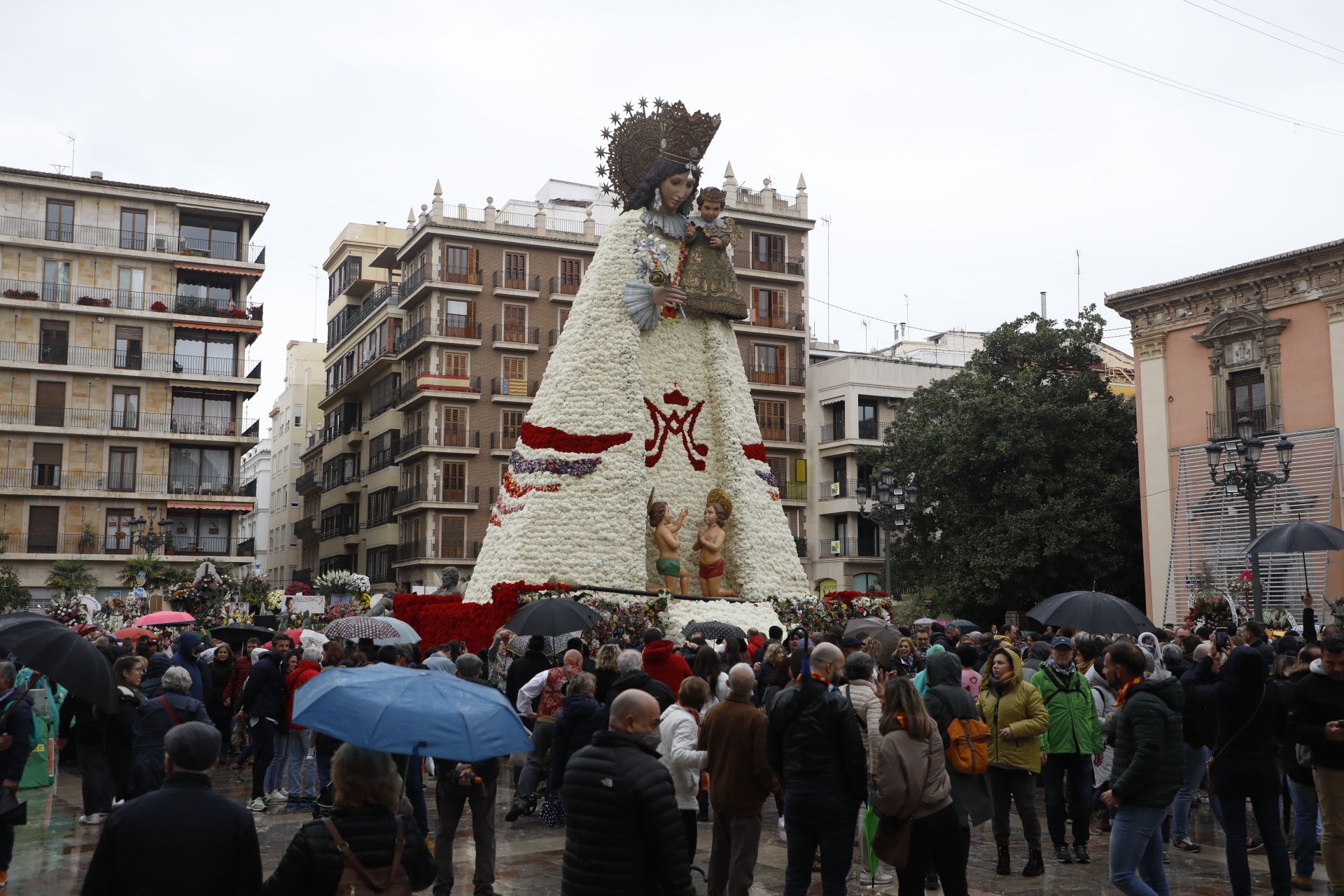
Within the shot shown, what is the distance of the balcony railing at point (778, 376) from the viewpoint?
173ft

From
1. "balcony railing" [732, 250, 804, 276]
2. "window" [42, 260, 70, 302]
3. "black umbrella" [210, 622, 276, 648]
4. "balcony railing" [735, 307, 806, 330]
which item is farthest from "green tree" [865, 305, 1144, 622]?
"window" [42, 260, 70, 302]

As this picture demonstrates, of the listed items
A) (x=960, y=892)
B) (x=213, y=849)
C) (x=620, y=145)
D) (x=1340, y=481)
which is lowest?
(x=960, y=892)

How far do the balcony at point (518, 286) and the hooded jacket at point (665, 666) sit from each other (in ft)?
131

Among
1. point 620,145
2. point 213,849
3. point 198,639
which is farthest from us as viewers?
point 620,145

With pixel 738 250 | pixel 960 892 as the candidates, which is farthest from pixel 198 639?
pixel 738 250

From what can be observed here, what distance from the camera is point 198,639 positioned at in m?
15.9

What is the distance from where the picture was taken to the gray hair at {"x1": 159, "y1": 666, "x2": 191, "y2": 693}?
419 inches

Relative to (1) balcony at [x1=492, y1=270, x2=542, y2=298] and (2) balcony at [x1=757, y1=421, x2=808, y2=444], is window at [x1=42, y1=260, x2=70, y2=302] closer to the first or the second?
(1) balcony at [x1=492, y1=270, x2=542, y2=298]

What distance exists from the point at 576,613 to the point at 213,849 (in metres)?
11.0

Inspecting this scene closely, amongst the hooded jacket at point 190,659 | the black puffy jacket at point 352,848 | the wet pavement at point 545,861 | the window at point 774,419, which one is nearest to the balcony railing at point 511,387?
the window at point 774,419

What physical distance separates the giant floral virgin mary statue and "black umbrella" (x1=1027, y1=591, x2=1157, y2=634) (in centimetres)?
971

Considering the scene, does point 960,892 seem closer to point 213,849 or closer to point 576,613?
point 213,849

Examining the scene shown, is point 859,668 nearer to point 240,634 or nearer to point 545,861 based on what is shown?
point 545,861

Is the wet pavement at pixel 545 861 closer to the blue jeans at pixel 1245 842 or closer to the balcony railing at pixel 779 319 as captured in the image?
the blue jeans at pixel 1245 842
